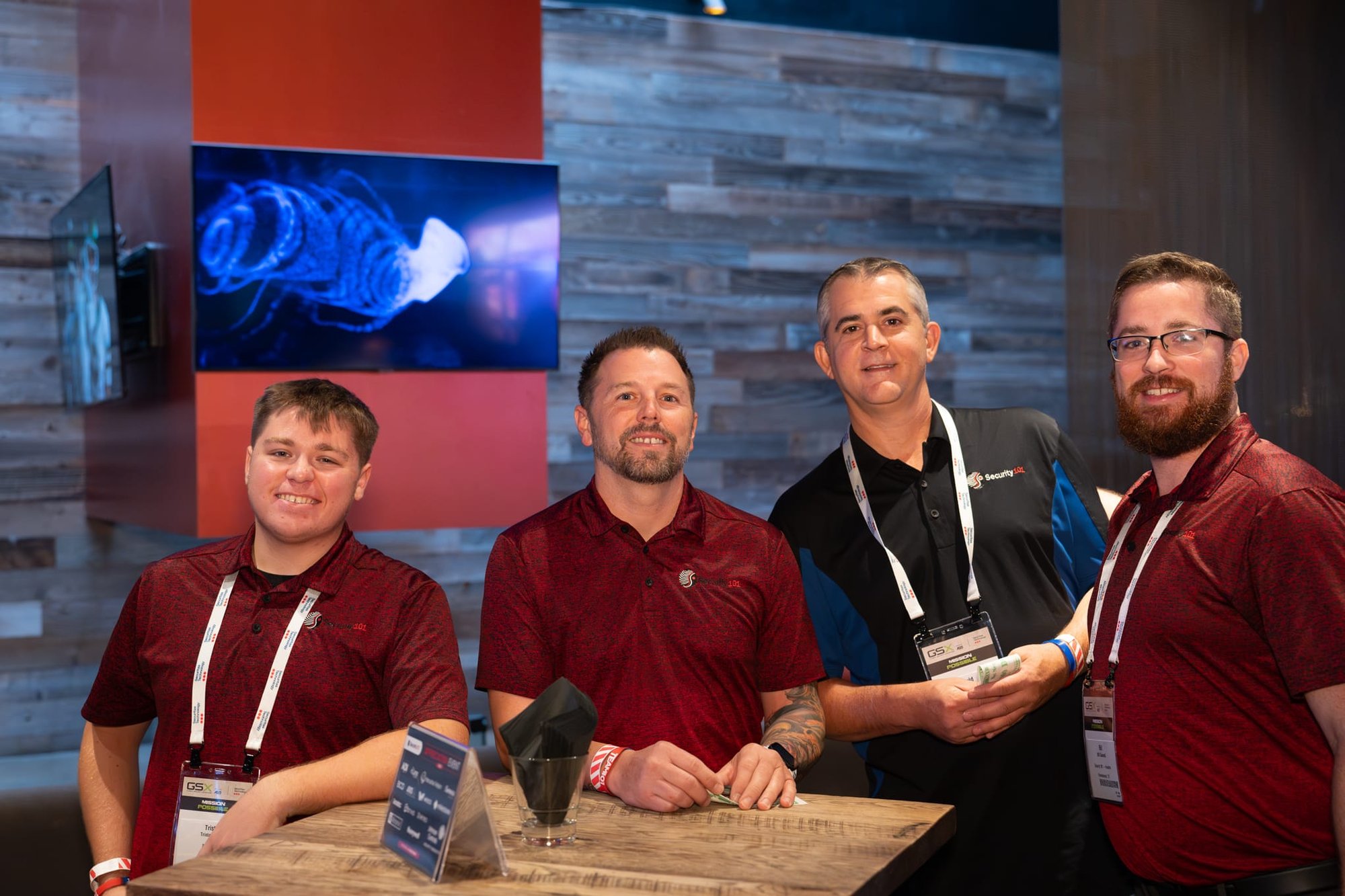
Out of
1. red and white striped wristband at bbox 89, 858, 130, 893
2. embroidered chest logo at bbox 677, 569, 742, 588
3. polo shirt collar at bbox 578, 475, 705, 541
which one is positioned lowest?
red and white striped wristband at bbox 89, 858, 130, 893

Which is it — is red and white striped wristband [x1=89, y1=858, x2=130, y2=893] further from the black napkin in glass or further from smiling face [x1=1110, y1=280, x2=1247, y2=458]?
smiling face [x1=1110, y1=280, x2=1247, y2=458]

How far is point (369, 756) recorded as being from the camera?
6.02ft

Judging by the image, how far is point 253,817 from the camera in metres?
1.75

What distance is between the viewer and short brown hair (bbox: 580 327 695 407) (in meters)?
2.23

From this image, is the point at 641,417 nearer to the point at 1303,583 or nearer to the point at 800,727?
the point at 800,727

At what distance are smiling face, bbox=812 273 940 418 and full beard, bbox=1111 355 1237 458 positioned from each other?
0.54 m

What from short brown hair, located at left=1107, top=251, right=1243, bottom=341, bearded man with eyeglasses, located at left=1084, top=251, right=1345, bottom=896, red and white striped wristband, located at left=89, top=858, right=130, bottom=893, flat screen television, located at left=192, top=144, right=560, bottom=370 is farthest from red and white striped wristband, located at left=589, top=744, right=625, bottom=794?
flat screen television, located at left=192, top=144, right=560, bottom=370

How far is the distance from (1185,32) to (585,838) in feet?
9.52

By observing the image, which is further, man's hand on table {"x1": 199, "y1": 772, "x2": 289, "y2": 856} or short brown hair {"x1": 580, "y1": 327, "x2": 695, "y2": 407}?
short brown hair {"x1": 580, "y1": 327, "x2": 695, "y2": 407}

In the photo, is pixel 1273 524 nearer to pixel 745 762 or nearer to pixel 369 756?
pixel 745 762

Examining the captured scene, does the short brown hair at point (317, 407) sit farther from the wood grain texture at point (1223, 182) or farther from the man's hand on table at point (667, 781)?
the wood grain texture at point (1223, 182)

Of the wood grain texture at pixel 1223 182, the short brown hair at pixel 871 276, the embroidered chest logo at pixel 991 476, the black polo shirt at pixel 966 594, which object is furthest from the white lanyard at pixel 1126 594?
the wood grain texture at pixel 1223 182

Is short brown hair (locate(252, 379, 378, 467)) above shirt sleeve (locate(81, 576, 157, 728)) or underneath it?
above

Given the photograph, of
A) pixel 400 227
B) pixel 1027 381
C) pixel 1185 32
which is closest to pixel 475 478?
pixel 400 227
